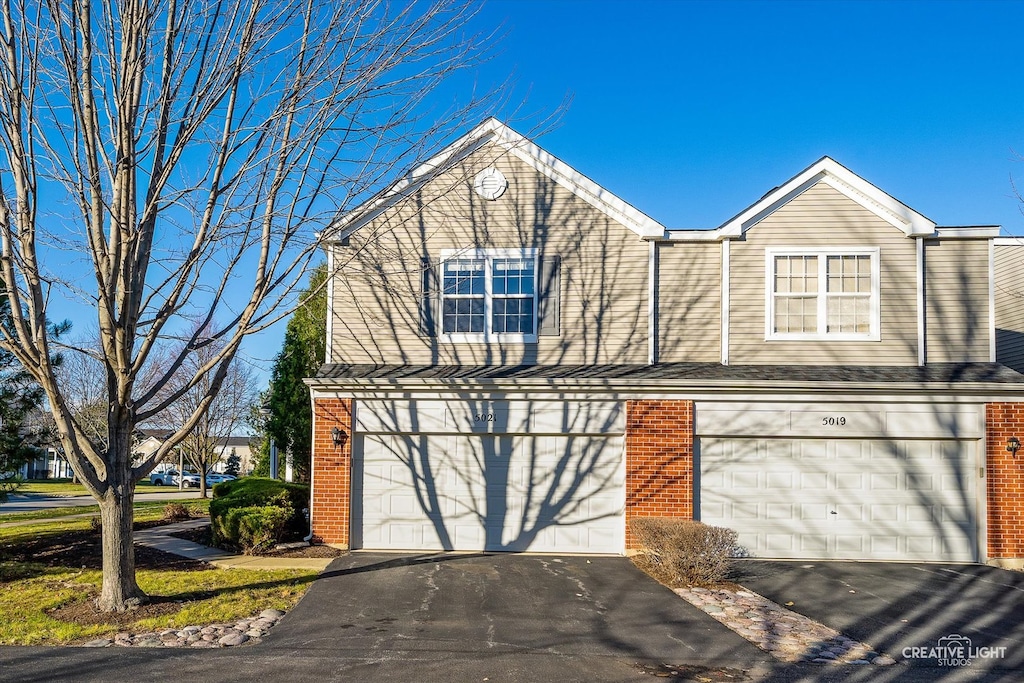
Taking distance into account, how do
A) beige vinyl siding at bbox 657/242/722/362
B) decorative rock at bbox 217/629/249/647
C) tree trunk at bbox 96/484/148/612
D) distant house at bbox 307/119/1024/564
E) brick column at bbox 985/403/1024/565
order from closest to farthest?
1. decorative rock at bbox 217/629/249/647
2. tree trunk at bbox 96/484/148/612
3. brick column at bbox 985/403/1024/565
4. distant house at bbox 307/119/1024/564
5. beige vinyl siding at bbox 657/242/722/362

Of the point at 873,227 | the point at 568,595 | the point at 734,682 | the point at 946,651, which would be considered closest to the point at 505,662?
the point at 734,682

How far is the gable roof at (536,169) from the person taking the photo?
1418cm

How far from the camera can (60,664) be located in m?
7.39

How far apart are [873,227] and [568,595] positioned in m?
8.95

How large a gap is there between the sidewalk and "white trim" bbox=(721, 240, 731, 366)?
777 cm

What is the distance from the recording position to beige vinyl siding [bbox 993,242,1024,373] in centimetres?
1752

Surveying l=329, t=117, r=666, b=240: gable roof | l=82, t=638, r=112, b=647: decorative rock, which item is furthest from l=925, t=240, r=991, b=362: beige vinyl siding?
l=82, t=638, r=112, b=647: decorative rock

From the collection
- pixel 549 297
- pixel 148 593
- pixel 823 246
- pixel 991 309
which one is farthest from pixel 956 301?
pixel 148 593

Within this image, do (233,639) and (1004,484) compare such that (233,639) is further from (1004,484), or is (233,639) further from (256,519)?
(1004,484)

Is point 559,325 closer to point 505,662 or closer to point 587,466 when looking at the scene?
point 587,466

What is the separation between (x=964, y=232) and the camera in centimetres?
1400

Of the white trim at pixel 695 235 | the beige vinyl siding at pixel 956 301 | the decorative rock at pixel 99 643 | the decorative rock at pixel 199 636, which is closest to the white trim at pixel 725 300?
the white trim at pixel 695 235

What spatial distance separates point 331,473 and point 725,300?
7.74 m

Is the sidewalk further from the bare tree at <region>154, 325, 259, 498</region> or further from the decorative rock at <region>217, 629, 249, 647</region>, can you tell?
the bare tree at <region>154, 325, 259, 498</region>
